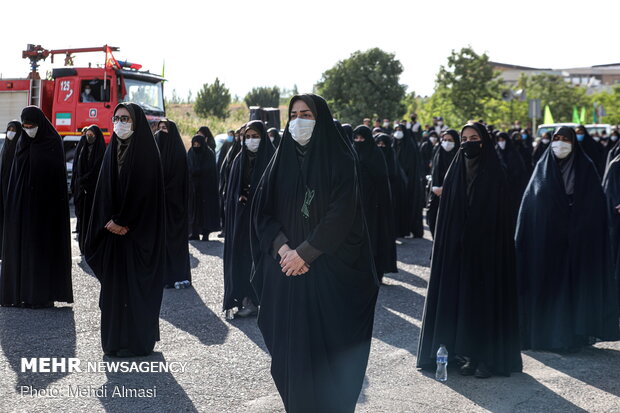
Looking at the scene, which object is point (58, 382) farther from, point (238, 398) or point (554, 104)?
point (554, 104)

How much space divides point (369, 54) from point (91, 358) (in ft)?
125

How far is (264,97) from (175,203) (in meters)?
50.3

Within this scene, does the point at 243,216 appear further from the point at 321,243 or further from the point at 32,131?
the point at 321,243

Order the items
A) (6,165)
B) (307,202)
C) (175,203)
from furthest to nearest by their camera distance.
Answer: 1. (175,203)
2. (6,165)
3. (307,202)

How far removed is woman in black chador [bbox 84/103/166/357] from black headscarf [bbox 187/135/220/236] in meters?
7.37

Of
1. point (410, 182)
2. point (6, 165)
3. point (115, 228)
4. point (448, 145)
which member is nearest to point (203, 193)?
point (410, 182)

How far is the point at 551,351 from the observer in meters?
6.62

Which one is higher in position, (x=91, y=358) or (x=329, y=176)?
(x=329, y=176)

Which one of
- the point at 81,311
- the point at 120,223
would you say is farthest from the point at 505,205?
the point at 81,311

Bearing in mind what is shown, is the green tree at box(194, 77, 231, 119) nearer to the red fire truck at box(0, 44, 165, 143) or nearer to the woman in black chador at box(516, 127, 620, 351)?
the red fire truck at box(0, 44, 165, 143)

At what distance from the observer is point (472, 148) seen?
585 centimetres

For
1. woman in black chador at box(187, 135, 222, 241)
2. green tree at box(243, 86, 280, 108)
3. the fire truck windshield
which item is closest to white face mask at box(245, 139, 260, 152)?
woman in black chador at box(187, 135, 222, 241)

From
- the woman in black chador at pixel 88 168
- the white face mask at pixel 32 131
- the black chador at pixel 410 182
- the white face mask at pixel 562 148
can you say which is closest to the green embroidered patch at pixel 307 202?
the white face mask at pixel 562 148

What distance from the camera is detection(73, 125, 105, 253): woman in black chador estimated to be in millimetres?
10352
